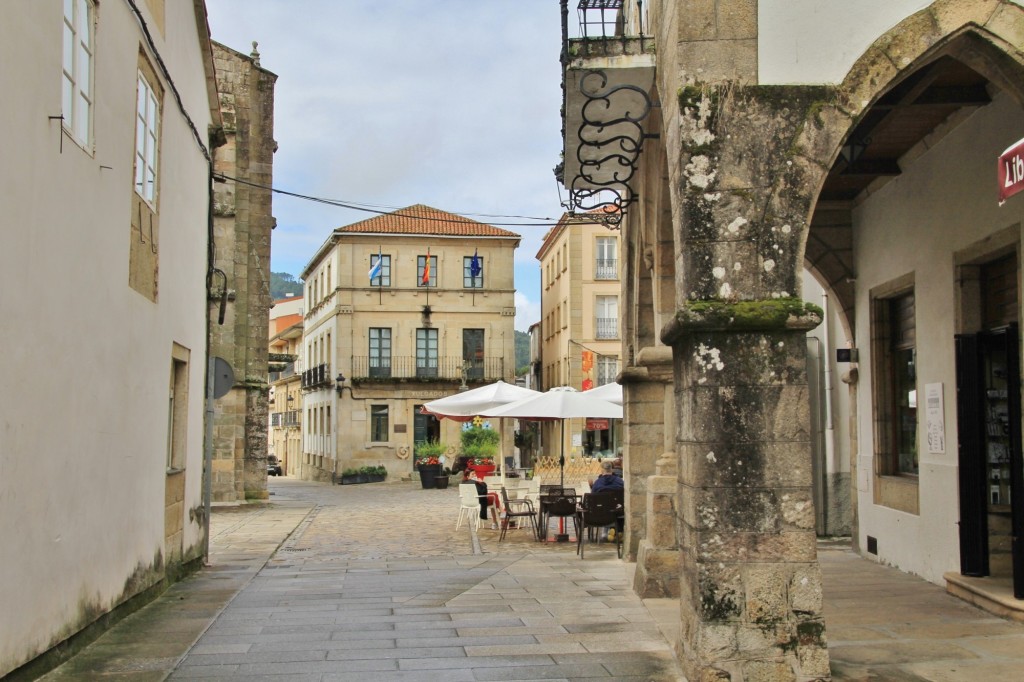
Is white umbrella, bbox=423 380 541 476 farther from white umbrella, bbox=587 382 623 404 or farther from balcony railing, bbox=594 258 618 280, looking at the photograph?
balcony railing, bbox=594 258 618 280

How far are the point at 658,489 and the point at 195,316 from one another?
5654 millimetres

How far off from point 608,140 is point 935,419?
3.96m

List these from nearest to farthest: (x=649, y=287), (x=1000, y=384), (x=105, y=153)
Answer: (x=105, y=153)
(x=1000, y=384)
(x=649, y=287)

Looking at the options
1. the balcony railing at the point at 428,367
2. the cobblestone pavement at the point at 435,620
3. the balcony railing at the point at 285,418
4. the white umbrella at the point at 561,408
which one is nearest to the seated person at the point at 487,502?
the white umbrella at the point at 561,408

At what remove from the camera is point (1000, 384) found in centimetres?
913

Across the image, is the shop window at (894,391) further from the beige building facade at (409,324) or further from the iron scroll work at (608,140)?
the beige building facade at (409,324)

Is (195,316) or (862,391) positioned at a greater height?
(195,316)

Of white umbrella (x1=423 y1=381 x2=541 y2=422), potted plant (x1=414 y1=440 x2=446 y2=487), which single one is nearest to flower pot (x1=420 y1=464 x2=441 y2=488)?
potted plant (x1=414 y1=440 x2=446 y2=487)

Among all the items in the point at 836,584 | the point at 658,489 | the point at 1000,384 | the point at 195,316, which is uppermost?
the point at 195,316

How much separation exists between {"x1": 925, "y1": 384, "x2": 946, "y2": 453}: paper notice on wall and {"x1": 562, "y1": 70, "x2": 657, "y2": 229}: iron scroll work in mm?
3456

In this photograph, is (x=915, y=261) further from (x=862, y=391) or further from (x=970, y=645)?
(x=970, y=645)

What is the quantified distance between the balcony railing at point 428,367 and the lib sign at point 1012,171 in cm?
4017

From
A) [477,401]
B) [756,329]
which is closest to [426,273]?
[477,401]

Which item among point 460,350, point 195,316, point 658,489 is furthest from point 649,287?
point 460,350
